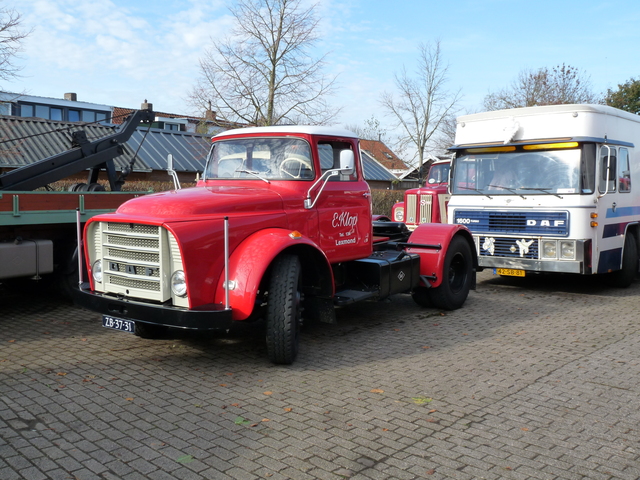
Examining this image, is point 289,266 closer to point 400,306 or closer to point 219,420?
point 219,420

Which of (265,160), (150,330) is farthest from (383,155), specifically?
(150,330)

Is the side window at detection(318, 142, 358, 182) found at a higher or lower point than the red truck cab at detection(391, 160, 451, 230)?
higher

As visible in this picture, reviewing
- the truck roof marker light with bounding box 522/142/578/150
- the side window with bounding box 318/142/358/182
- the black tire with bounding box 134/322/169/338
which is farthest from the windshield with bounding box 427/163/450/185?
the black tire with bounding box 134/322/169/338

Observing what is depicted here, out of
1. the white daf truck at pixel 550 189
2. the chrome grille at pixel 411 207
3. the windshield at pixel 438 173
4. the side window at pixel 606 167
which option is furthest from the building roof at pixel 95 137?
the side window at pixel 606 167

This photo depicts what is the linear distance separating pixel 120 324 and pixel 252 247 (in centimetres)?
141

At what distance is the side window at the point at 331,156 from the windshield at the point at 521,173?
147 inches

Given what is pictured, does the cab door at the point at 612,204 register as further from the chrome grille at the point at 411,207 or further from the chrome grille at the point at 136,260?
the chrome grille at the point at 136,260

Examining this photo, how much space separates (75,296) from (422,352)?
3.56m

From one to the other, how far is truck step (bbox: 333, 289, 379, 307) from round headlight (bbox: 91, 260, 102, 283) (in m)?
2.34

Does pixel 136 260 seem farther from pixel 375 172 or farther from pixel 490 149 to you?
pixel 375 172

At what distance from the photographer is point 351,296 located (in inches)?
255

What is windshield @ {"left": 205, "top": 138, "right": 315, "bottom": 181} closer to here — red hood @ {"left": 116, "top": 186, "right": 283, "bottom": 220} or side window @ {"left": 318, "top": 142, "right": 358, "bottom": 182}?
side window @ {"left": 318, "top": 142, "right": 358, "bottom": 182}

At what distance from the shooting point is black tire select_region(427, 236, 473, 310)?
319 inches

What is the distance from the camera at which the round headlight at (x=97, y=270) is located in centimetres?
565
